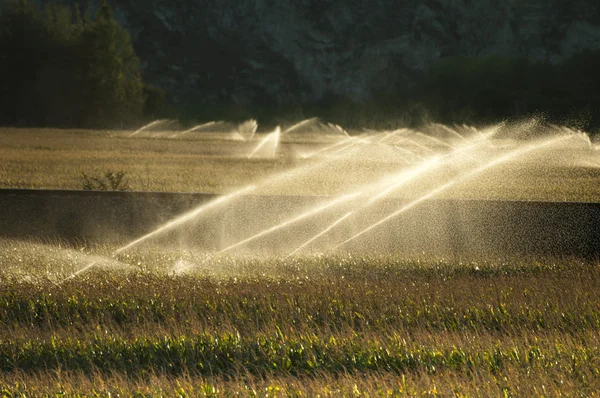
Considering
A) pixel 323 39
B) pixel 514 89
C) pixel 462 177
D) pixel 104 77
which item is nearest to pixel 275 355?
pixel 462 177

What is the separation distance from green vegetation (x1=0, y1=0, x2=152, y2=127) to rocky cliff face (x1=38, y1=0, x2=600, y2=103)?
37243 mm

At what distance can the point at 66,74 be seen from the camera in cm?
6512

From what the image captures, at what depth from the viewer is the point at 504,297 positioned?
9.83 m

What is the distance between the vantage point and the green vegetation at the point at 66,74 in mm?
64062

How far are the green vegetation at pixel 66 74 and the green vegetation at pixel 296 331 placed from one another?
53.6 metres

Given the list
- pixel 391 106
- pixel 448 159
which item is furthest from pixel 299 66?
pixel 448 159

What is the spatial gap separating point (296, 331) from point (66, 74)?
59.7 m

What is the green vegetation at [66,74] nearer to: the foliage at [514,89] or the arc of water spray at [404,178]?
the foliage at [514,89]

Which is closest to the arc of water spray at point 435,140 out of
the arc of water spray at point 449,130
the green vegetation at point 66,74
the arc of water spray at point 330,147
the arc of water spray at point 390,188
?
the arc of water spray at point 449,130

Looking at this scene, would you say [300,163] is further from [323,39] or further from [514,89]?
[323,39]

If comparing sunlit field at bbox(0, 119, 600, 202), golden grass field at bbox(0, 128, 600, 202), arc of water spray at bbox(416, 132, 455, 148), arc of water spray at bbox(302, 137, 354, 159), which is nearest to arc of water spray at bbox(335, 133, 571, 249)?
sunlit field at bbox(0, 119, 600, 202)

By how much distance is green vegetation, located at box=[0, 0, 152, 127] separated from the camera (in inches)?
2522

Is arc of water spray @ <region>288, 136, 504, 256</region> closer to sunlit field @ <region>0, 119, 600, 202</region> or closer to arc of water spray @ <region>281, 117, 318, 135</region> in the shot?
sunlit field @ <region>0, 119, 600, 202</region>

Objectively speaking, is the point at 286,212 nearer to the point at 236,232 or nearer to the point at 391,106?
the point at 236,232
